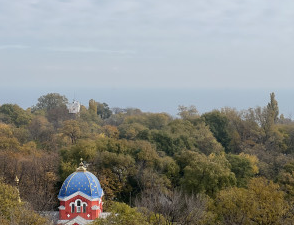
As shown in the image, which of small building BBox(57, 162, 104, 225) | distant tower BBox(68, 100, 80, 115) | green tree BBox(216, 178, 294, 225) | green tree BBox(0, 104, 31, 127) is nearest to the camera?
green tree BBox(216, 178, 294, 225)

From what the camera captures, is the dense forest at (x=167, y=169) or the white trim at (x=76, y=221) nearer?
the dense forest at (x=167, y=169)

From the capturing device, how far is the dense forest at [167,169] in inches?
778

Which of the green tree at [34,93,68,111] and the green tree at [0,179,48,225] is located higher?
the green tree at [34,93,68,111]

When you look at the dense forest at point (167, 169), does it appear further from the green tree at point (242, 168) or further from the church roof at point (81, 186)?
the church roof at point (81, 186)

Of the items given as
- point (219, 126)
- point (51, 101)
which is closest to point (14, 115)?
point (51, 101)

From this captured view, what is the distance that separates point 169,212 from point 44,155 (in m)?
16.5

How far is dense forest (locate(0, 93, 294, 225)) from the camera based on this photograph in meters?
19.8

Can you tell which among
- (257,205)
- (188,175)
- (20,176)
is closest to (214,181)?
(188,175)

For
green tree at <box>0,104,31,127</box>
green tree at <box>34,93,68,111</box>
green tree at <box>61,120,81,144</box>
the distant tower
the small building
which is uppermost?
green tree at <box>34,93,68,111</box>

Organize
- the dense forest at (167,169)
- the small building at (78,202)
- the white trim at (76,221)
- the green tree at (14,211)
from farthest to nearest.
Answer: the small building at (78,202)
the white trim at (76,221)
the dense forest at (167,169)
the green tree at (14,211)

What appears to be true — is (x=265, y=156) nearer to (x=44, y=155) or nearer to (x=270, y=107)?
(x=270, y=107)

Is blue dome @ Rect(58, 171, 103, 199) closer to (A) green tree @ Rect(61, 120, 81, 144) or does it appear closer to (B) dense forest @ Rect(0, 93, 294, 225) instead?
(B) dense forest @ Rect(0, 93, 294, 225)

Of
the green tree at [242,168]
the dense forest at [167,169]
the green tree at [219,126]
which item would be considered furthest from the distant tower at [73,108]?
the green tree at [242,168]

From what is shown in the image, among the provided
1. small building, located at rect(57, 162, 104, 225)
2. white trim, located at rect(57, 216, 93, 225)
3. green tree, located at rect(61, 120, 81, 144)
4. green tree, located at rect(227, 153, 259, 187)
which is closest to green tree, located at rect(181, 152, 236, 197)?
green tree, located at rect(227, 153, 259, 187)
